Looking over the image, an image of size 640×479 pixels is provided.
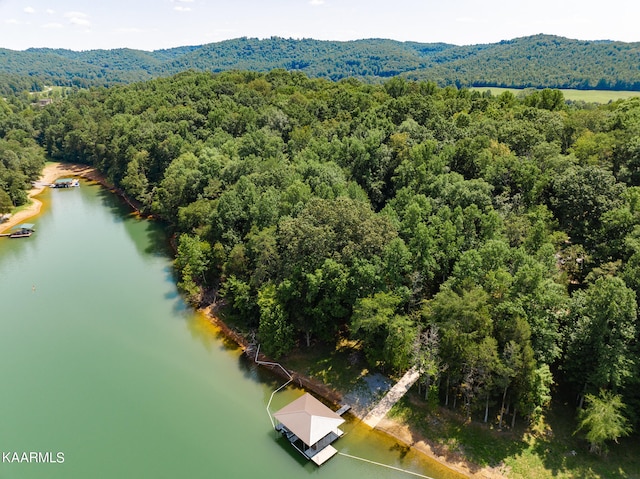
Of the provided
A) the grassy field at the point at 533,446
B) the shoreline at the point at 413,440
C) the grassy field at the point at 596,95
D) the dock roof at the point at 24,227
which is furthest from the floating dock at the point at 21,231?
the grassy field at the point at 596,95

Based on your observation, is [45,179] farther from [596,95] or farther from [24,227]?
[596,95]

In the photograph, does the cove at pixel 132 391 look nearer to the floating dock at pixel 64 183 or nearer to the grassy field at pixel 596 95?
the floating dock at pixel 64 183

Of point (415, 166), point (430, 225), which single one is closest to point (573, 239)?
point (430, 225)

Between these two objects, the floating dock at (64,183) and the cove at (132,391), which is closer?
the cove at (132,391)

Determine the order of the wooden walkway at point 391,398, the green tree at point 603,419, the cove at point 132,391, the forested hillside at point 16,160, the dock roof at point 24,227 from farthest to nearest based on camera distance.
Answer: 1. the forested hillside at point 16,160
2. the dock roof at point 24,227
3. the wooden walkway at point 391,398
4. the cove at point 132,391
5. the green tree at point 603,419

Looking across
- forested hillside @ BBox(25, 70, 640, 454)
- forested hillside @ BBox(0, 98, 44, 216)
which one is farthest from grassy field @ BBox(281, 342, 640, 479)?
forested hillside @ BBox(0, 98, 44, 216)
